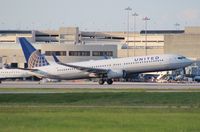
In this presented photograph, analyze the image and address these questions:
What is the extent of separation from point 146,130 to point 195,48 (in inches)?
5823

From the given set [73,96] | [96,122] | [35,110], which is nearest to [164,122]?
[96,122]

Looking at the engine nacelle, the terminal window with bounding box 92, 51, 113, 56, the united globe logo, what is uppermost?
the terminal window with bounding box 92, 51, 113, 56

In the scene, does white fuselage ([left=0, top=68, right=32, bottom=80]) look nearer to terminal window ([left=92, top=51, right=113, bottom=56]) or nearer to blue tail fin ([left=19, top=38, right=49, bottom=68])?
blue tail fin ([left=19, top=38, right=49, bottom=68])

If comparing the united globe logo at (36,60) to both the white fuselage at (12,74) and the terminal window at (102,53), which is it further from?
the terminal window at (102,53)

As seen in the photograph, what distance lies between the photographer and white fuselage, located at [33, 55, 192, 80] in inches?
4198

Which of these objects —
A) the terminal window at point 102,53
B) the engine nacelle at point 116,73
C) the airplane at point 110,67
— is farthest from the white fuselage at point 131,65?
the terminal window at point 102,53

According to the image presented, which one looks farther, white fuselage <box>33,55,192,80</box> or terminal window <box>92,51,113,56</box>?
terminal window <box>92,51,113,56</box>

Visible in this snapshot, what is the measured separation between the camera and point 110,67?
362 feet

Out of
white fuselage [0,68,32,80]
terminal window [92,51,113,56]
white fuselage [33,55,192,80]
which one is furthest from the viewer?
terminal window [92,51,113,56]

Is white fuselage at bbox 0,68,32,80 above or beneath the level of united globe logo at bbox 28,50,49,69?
beneath

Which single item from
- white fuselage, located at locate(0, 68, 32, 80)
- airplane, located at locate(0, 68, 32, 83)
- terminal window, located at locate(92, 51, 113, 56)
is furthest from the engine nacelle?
terminal window, located at locate(92, 51, 113, 56)

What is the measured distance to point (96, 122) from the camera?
4159 cm

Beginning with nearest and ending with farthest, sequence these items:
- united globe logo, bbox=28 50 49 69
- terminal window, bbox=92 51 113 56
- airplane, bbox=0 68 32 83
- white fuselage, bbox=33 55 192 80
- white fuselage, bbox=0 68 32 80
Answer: white fuselage, bbox=33 55 192 80 < united globe logo, bbox=28 50 49 69 < airplane, bbox=0 68 32 83 < white fuselage, bbox=0 68 32 80 < terminal window, bbox=92 51 113 56

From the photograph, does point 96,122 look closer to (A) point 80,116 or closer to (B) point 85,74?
(A) point 80,116
